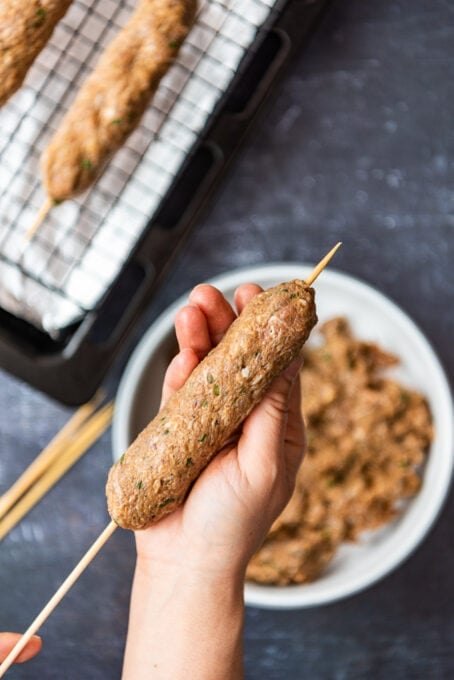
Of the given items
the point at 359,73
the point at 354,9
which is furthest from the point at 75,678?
the point at 354,9

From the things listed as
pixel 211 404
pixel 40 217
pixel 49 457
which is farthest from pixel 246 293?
pixel 49 457

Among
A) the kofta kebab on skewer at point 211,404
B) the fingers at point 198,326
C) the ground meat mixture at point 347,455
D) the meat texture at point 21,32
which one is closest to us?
the kofta kebab on skewer at point 211,404

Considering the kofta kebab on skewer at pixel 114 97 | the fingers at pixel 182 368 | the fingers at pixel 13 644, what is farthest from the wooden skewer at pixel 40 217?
the fingers at pixel 13 644

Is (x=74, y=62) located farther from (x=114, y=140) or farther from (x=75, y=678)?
(x=75, y=678)

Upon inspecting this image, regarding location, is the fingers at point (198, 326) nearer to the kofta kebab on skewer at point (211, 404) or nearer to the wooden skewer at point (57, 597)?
the kofta kebab on skewer at point (211, 404)

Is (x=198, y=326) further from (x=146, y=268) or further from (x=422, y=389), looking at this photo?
(x=422, y=389)

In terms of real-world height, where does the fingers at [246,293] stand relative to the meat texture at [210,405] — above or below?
above

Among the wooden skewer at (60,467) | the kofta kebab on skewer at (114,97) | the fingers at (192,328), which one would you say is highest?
the kofta kebab on skewer at (114,97)

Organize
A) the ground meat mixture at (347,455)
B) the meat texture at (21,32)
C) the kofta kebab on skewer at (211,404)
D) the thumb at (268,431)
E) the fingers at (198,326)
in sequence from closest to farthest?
the kofta kebab on skewer at (211,404) < the thumb at (268,431) < the fingers at (198,326) < the meat texture at (21,32) < the ground meat mixture at (347,455)
